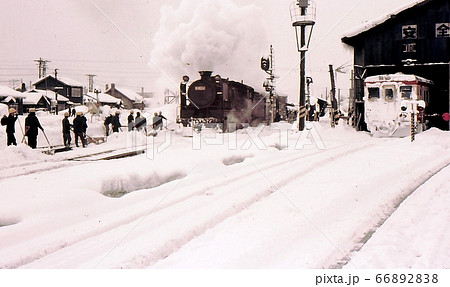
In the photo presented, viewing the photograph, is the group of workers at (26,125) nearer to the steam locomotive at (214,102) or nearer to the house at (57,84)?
Result: the house at (57,84)

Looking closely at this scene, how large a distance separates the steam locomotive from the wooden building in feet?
12.4

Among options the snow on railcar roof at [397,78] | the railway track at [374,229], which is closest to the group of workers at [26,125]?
the railway track at [374,229]

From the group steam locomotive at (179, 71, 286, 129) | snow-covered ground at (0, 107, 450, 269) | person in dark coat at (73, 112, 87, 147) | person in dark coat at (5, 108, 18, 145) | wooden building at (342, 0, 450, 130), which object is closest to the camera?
snow-covered ground at (0, 107, 450, 269)

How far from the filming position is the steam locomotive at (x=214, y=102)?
1617 centimetres

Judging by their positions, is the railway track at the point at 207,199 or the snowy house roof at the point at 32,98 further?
the snowy house roof at the point at 32,98

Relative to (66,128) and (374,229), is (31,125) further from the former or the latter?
(374,229)

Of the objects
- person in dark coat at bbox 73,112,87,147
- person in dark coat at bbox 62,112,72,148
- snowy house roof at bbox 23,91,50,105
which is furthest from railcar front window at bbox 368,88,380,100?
snowy house roof at bbox 23,91,50,105

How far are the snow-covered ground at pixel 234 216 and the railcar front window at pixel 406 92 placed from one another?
7.22 meters

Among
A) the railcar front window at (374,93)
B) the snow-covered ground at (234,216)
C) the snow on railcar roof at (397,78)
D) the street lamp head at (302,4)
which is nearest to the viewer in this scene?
the snow-covered ground at (234,216)

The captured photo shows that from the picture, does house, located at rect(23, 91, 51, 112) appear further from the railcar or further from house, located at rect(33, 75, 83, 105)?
the railcar

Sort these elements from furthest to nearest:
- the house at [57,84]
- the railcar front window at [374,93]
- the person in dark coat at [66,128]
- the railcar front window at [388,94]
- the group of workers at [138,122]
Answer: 1. the railcar front window at [374,93]
2. the railcar front window at [388,94]
3. the group of workers at [138,122]
4. the person in dark coat at [66,128]
5. the house at [57,84]

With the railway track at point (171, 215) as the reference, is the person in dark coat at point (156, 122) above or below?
above

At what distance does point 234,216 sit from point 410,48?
398 inches

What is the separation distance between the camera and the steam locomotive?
53.1 feet
